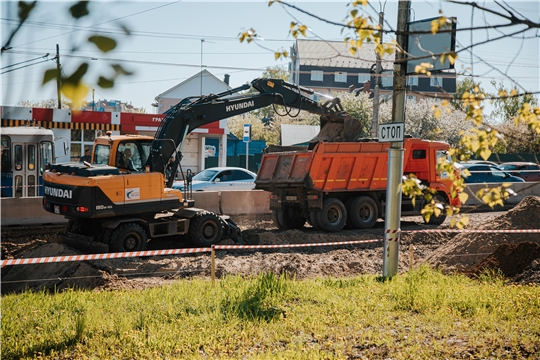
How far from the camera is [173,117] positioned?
15312 mm

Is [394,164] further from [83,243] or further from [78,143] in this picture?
[78,143]

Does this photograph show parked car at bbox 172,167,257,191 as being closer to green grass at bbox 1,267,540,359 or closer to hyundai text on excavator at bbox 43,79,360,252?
hyundai text on excavator at bbox 43,79,360,252

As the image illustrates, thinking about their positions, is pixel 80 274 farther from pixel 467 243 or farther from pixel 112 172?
pixel 467 243

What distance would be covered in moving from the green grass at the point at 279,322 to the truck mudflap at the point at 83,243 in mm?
3748

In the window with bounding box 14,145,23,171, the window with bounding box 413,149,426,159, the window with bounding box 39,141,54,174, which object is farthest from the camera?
the window with bounding box 39,141,54,174

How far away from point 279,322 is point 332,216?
1065cm

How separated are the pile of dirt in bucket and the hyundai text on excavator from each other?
18.3 ft

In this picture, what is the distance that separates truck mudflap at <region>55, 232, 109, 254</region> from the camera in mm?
13164

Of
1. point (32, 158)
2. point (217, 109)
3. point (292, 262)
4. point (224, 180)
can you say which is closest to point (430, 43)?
point (292, 262)

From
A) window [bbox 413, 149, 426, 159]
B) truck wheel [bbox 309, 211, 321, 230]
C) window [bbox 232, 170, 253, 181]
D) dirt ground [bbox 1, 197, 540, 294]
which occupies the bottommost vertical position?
dirt ground [bbox 1, 197, 540, 294]

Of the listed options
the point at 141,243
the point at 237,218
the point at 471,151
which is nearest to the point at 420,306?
the point at 471,151

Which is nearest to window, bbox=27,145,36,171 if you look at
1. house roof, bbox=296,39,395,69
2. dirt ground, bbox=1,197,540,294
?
dirt ground, bbox=1,197,540,294

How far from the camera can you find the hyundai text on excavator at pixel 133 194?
42.9ft

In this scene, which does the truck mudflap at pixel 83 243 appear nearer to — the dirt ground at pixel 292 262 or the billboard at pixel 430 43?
the dirt ground at pixel 292 262
